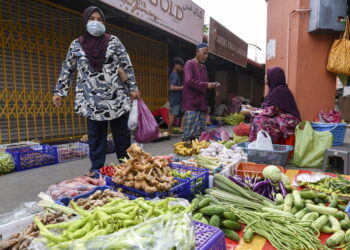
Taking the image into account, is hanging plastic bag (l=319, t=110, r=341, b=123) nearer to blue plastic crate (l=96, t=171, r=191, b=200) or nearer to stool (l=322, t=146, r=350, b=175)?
stool (l=322, t=146, r=350, b=175)

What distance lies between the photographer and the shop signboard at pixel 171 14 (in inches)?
186

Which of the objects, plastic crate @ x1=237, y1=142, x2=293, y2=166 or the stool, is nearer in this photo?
the stool

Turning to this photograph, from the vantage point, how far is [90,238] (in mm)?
1029

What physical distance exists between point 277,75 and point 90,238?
167 inches

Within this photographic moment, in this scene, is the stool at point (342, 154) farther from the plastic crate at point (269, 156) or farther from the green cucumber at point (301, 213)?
the green cucumber at point (301, 213)

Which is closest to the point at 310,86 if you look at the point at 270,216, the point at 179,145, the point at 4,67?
the point at 179,145

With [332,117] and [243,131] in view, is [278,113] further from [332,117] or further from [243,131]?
[243,131]

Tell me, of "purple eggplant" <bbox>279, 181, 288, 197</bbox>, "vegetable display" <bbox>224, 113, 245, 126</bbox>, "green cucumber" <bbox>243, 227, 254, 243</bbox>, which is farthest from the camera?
"vegetable display" <bbox>224, 113, 245, 126</bbox>

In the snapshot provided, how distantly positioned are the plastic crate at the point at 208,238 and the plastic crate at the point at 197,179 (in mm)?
860

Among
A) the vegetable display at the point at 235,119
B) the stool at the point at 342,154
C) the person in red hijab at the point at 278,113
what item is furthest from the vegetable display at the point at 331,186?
the vegetable display at the point at 235,119

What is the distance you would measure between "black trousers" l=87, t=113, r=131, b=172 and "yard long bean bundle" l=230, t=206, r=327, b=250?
196 centimetres

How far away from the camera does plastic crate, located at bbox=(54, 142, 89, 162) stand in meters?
4.84

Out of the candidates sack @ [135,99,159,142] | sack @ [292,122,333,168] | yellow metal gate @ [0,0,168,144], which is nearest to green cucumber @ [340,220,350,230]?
sack @ [292,122,333,168]

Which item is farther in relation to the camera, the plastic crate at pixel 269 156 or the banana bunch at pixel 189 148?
the banana bunch at pixel 189 148
